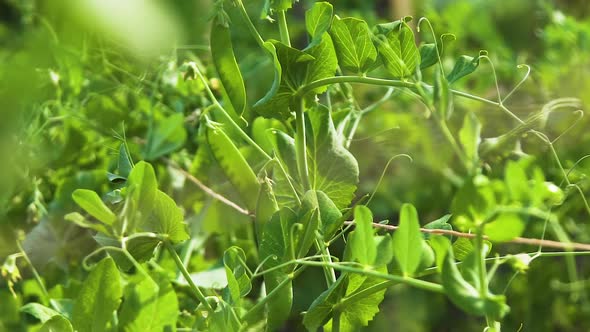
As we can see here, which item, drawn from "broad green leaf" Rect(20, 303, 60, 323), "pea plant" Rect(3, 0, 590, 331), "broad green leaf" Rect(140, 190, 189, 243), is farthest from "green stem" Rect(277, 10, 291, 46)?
"broad green leaf" Rect(20, 303, 60, 323)

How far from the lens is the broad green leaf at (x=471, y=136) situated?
0.98 ft

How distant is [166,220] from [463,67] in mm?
169

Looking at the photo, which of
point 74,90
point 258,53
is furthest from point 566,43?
point 74,90

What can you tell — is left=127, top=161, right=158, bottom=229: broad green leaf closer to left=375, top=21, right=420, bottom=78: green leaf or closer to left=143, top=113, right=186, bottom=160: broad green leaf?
left=375, top=21, right=420, bottom=78: green leaf

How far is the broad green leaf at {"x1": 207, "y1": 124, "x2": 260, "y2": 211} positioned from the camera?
1.55 feet

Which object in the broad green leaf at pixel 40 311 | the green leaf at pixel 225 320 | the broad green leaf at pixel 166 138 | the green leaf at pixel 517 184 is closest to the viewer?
the green leaf at pixel 517 184

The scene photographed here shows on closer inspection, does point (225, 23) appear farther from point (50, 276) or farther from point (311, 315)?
point (50, 276)

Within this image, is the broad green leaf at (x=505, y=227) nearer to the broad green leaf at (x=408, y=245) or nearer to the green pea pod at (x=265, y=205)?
the broad green leaf at (x=408, y=245)

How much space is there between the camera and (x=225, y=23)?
0.45 meters

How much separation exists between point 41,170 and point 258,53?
0.42 meters

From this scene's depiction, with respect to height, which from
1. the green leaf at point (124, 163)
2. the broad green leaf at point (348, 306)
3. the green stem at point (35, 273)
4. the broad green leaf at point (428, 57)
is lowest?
the green stem at point (35, 273)

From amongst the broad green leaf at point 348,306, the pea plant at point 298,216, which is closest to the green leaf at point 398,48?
the pea plant at point 298,216

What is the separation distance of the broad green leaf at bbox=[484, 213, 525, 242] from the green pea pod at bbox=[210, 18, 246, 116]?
0.19m

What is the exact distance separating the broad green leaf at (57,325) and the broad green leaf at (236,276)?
80 mm
